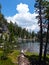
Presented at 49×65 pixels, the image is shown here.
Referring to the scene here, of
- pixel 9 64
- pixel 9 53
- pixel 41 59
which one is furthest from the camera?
pixel 9 53

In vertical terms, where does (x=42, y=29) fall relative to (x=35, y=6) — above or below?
below

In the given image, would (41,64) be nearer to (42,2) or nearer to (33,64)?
(33,64)

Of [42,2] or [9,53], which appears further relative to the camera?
[9,53]

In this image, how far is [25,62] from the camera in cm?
3953

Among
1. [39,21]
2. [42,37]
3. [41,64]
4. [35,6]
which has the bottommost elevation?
[41,64]

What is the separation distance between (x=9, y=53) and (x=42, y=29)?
944 centimetres

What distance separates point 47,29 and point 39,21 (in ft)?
8.50

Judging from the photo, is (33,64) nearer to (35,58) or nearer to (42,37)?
(35,58)

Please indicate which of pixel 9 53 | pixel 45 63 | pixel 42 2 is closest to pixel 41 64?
pixel 45 63

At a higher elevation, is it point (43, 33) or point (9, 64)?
point (43, 33)

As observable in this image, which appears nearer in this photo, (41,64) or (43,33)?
(41,64)

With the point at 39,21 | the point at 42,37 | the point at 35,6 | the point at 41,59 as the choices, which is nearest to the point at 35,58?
the point at 41,59

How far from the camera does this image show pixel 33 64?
128 ft

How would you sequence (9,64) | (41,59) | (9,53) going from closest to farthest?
(9,64), (41,59), (9,53)
